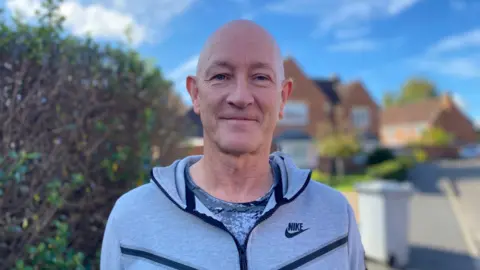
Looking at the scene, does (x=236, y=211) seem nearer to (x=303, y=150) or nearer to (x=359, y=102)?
(x=303, y=150)

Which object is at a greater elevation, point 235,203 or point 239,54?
point 239,54

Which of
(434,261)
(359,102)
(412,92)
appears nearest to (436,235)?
(434,261)

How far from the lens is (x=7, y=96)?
85.0 inches

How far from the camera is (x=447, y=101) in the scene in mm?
45062

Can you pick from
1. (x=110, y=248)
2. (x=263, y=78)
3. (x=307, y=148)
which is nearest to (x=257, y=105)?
(x=263, y=78)

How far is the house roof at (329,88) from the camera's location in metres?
29.4

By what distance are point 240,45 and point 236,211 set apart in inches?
23.8

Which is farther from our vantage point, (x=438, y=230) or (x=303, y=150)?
(x=303, y=150)

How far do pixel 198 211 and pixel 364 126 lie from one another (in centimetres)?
3068

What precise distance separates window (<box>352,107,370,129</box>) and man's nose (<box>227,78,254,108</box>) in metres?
30.0

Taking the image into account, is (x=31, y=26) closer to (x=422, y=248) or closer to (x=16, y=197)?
(x=16, y=197)

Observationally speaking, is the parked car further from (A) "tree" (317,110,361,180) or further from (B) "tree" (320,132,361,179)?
(B) "tree" (320,132,361,179)

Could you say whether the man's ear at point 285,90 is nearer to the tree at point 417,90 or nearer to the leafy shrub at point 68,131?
the leafy shrub at point 68,131

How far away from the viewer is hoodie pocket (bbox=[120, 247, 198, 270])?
123 centimetres
